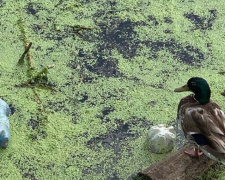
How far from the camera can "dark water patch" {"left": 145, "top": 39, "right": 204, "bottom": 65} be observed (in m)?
3.53

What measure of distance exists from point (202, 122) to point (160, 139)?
27cm

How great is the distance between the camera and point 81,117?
3.12 meters

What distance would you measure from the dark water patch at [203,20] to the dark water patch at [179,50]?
0.70ft

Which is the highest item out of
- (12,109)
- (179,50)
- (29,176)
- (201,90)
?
(201,90)

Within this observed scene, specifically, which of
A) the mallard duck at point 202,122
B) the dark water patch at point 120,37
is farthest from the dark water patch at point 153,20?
the mallard duck at point 202,122

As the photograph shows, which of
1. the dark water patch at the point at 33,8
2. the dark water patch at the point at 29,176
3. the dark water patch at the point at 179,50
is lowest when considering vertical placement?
the dark water patch at the point at 29,176

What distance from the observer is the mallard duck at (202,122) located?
268 cm

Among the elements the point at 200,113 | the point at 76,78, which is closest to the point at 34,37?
the point at 76,78

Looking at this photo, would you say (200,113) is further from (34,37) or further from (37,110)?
(34,37)

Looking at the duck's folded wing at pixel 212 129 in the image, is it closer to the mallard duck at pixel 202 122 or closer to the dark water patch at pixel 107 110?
the mallard duck at pixel 202 122

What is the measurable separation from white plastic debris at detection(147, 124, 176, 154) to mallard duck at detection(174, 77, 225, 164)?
110 millimetres

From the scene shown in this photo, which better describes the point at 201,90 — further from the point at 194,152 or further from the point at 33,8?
the point at 33,8

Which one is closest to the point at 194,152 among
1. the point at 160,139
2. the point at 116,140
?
the point at 160,139

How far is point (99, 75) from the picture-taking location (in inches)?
133
